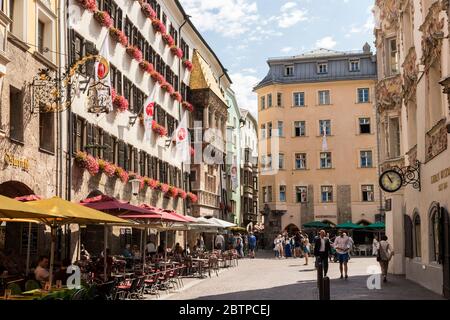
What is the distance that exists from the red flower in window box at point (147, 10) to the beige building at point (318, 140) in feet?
99.7

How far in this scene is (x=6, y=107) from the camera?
737 inches

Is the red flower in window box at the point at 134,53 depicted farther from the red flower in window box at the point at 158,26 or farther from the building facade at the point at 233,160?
the building facade at the point at 233,160

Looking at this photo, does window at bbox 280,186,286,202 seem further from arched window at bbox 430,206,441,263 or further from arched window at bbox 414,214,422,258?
arched window at bbox 430,206,441,263

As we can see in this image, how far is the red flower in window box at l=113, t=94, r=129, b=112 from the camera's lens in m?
28.8

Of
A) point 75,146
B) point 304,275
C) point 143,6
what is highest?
point 143,6

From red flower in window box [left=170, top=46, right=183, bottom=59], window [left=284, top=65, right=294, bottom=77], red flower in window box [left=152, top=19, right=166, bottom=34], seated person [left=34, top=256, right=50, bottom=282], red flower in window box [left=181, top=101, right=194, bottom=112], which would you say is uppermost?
window [left=284, top=65, right=294, bottom=77]

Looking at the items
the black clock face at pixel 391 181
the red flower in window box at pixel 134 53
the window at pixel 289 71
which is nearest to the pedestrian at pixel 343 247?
the black clock face at pixel 391 181

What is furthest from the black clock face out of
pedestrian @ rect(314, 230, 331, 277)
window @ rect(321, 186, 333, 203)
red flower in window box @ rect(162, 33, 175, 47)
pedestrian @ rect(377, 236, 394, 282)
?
window @ rect(321, 186, 333, 203)

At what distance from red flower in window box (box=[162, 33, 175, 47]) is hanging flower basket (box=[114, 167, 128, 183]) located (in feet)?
41.5

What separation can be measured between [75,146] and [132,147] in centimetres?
836

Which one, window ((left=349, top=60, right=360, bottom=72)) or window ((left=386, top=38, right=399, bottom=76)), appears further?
window ((left=349, top=60, right=360, bottom=72))

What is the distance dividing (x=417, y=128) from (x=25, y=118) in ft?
42.7
